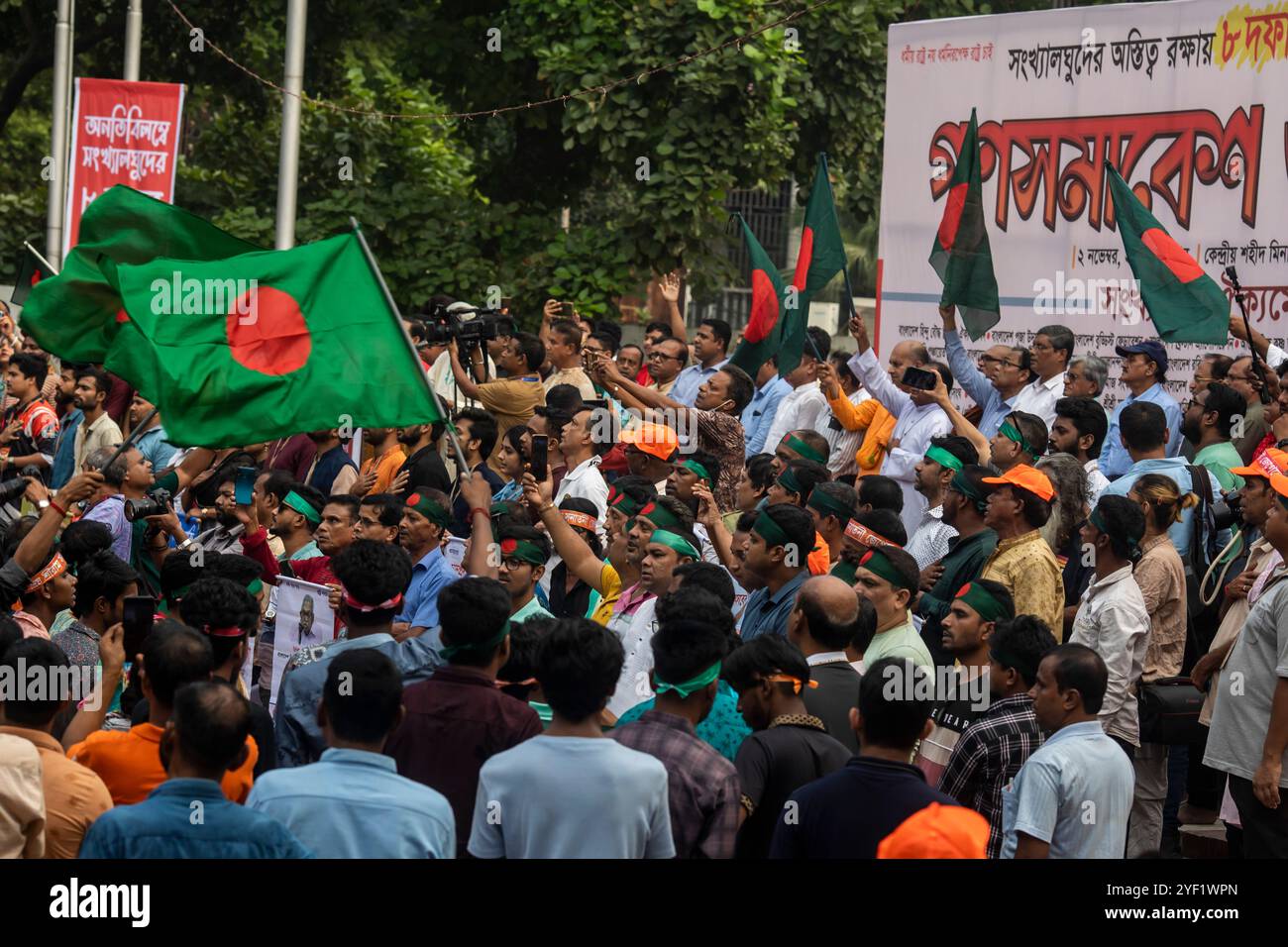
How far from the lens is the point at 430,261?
17.9 m

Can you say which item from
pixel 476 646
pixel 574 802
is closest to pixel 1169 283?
pixel 476 646

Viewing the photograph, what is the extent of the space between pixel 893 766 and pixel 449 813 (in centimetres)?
116

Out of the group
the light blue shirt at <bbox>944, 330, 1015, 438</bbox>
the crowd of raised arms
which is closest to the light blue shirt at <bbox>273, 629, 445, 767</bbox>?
the crowd of raised arms

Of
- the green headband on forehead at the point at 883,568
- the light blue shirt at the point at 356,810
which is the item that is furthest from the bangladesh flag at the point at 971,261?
the light blue shirt at the point at 356,810

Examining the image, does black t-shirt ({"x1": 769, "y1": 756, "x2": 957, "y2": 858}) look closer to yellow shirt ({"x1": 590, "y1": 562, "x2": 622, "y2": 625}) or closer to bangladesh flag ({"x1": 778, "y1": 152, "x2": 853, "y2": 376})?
yellow shirt ({"x1": 590, "y1": 562, "x2": 622, "y2": 625})

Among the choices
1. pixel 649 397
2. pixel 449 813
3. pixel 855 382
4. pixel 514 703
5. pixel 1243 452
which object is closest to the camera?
pixel 449 813

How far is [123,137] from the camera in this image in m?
17.2

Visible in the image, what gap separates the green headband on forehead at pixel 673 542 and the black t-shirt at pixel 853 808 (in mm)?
2429

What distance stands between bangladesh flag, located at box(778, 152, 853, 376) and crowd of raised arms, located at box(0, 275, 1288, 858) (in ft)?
1.60

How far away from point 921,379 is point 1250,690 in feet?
11.8

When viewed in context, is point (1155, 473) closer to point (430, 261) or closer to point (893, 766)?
point (893, 766)
